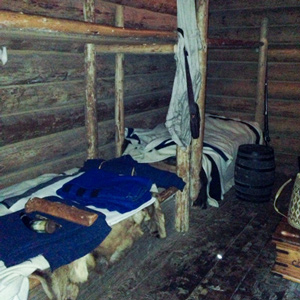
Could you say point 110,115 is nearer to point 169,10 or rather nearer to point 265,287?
point 169,10

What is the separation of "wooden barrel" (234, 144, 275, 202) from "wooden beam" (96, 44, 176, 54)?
185cm

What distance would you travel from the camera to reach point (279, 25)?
220 inches

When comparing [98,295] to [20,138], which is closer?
[98,295]

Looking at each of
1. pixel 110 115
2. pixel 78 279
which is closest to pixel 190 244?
pixel 78 279

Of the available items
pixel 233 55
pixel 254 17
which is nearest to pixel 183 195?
pixel 233 55

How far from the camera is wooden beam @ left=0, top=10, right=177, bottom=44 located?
1963mm

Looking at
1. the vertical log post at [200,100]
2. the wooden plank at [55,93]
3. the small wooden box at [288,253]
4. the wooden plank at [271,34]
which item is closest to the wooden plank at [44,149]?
the wooden plank at [55,93]

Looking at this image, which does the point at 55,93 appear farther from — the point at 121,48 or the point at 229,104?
the point at 229,104

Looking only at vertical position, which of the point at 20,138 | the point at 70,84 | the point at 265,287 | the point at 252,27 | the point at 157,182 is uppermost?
the point at 252,27

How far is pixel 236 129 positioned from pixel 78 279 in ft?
12.2

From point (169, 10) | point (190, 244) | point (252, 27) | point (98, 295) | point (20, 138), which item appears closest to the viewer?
point (98, 295)

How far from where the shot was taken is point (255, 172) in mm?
4625

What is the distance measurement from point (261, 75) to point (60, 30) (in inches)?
164

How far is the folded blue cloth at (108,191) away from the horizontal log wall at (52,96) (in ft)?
2.28
